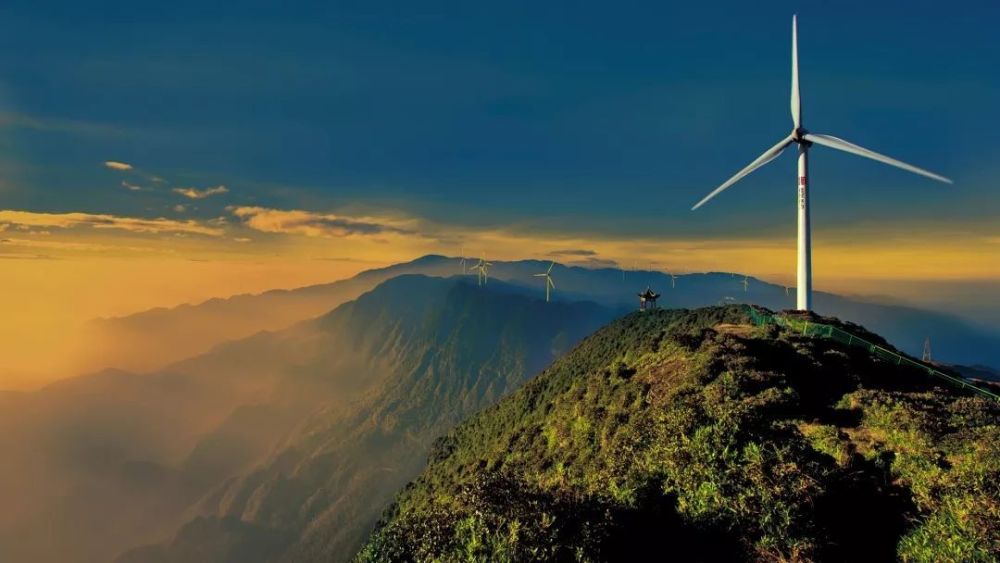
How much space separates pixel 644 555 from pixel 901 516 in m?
19.4

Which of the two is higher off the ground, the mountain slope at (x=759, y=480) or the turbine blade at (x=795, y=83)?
the turbine blade at (x=795, y=83)

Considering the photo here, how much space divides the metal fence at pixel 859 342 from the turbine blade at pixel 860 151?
2336cm

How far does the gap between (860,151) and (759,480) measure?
69872 millimetres

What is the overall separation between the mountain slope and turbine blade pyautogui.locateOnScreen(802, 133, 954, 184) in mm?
25754

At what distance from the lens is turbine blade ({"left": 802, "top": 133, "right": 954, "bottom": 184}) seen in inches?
3132

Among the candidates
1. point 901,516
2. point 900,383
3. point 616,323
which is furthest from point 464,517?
point 616,323

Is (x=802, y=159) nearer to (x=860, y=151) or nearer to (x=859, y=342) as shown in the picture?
(x=860, y=151)

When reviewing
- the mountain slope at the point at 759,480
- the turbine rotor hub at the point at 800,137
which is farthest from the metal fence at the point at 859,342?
the turbine rotor hub at the point at 800,137

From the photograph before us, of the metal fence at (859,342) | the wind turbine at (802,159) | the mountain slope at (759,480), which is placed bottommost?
the mountain slope at (759,480)

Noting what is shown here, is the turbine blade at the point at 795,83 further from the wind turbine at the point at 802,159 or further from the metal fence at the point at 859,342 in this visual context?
the metal fence at the point at 859,342

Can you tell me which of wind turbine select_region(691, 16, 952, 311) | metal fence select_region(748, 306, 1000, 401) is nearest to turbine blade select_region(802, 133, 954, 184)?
wind turbine select_region(691, 16, 952, 311)

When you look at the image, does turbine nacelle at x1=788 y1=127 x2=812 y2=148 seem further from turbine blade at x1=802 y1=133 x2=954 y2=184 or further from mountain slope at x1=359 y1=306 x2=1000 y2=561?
mountain slope at x1=359 y1=306 x2=1000 y2=561

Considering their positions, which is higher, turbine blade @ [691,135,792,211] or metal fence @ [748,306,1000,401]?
turbine blade @ [691,135,792,211]

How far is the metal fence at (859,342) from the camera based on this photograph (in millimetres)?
73500
